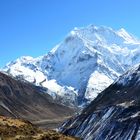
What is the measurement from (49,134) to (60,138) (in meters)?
2.52

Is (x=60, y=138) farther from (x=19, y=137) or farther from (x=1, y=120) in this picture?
(x=1, y=120)

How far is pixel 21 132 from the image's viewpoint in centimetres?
6450

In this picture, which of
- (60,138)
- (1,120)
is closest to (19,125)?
(1,120)

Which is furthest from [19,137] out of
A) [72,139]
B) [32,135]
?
[72,139]

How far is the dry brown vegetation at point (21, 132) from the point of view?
2448 inches

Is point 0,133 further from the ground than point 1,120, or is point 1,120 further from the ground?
point 1,120

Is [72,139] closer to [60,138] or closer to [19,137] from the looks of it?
[60,138]

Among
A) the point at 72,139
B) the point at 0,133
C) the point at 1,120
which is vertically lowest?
the point at 72,139

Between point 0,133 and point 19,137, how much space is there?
2.50 m

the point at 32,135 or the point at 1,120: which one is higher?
the point at 1,120

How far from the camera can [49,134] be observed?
212ft

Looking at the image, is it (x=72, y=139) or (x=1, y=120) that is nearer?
(x=72, y=139)

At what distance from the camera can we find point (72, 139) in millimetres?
64250

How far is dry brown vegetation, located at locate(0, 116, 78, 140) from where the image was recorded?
62188 millimetres
